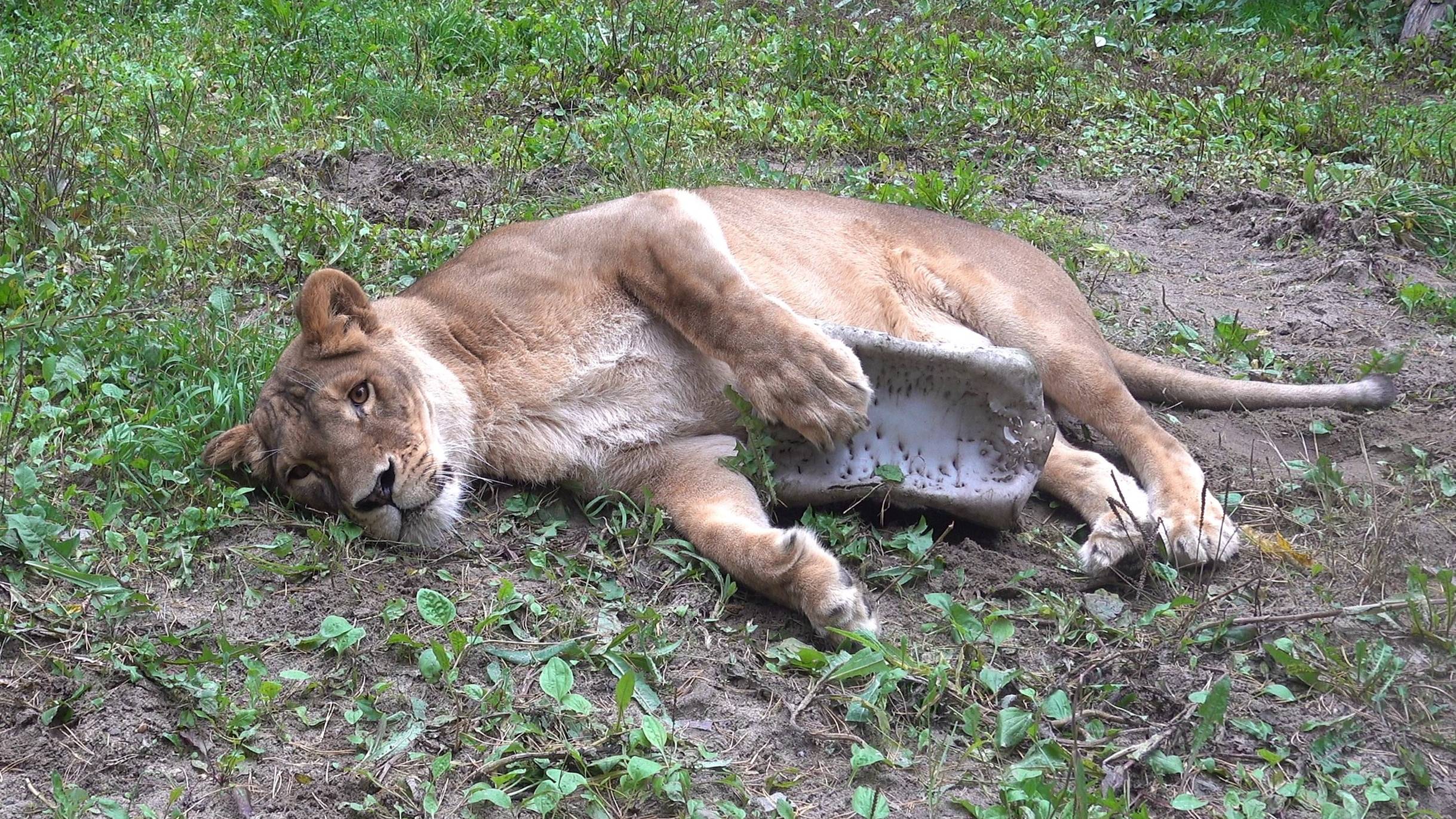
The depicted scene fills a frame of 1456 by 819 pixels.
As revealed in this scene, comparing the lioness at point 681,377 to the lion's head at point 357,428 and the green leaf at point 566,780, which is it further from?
the green leaf at point 566,780

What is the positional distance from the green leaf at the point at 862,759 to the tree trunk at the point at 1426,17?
8.41 metres

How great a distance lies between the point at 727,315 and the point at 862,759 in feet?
5.57

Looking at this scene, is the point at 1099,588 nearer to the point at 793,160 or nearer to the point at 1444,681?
the point at 1444,681

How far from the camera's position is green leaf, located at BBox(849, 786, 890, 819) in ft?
9.34

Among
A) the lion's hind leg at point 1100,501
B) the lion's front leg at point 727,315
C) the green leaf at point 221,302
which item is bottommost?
the lion's hind leg at point 1100,501

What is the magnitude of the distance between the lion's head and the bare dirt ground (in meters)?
0.14

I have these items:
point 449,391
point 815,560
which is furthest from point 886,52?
point 815,560

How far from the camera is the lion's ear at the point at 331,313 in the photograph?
13.9ft

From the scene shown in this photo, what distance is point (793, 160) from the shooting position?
288 inches

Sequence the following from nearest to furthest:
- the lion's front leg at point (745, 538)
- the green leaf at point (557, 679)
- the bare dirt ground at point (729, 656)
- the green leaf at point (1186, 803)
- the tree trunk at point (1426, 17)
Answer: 1. the green leaf at point (1186, 803)
2. the bare dirt ground at point (729, 656)
3. the green leaf at point (557, 679)
4. the lion's front leg at point (745, 538)
5. the tree trunk at point (1426, 17)

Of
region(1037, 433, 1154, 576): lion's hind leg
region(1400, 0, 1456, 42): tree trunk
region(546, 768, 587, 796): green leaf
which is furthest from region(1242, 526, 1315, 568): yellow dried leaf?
region(1400, 0, 1456, 42): tree trunk

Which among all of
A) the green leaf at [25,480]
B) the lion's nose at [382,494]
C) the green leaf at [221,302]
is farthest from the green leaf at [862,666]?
the green leaf at [221,302]

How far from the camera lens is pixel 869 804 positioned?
2.87m

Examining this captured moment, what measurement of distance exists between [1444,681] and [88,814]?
9.98ft
